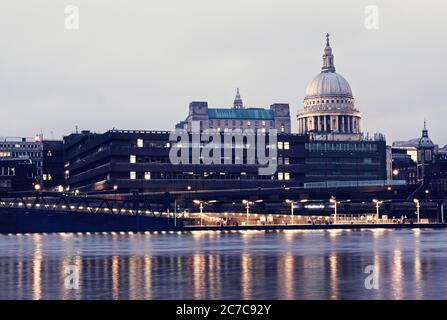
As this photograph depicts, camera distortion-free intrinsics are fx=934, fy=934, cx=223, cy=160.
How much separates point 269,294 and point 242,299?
8.62ft

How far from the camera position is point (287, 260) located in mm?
77125

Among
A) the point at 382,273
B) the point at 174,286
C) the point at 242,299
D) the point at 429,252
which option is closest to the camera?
the point at 242,299
